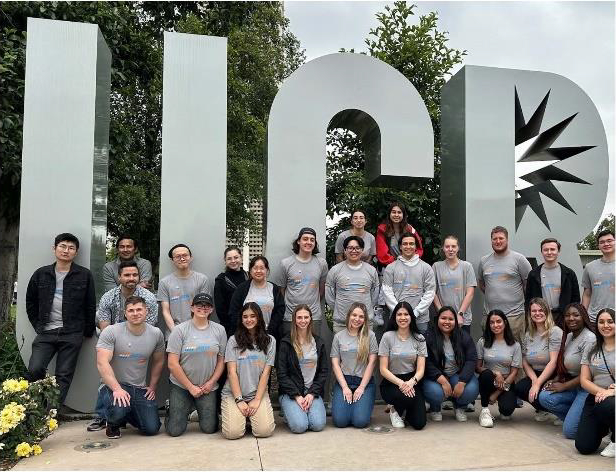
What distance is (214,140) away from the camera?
5.68 metres

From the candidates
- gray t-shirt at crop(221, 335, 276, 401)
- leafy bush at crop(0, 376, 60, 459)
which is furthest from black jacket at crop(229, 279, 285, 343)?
leafy bush at crop(0, 376, 60, 459)

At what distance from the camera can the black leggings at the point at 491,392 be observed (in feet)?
16.3

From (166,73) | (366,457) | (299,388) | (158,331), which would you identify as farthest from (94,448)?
(166,73)

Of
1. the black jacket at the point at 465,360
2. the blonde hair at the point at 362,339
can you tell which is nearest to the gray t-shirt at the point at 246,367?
the blonde hair at the point at 362,339

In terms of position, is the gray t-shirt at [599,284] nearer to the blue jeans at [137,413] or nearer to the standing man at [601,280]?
the standing man at [601,280]

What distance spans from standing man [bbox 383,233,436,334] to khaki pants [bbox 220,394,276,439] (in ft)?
5.05

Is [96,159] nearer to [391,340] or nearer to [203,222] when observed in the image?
[203,222]

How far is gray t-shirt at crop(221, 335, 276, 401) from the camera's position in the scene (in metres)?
4.65

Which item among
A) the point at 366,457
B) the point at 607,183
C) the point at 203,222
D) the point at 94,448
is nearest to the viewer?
the point at 366,457

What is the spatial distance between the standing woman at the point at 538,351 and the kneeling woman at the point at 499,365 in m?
0.08

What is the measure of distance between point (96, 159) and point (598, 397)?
4.87 m

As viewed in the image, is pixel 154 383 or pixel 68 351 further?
pixel 68 351

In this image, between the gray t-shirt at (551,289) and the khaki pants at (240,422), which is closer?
the khaki pants at (240,422)

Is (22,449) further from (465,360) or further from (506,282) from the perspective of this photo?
(506,282)
